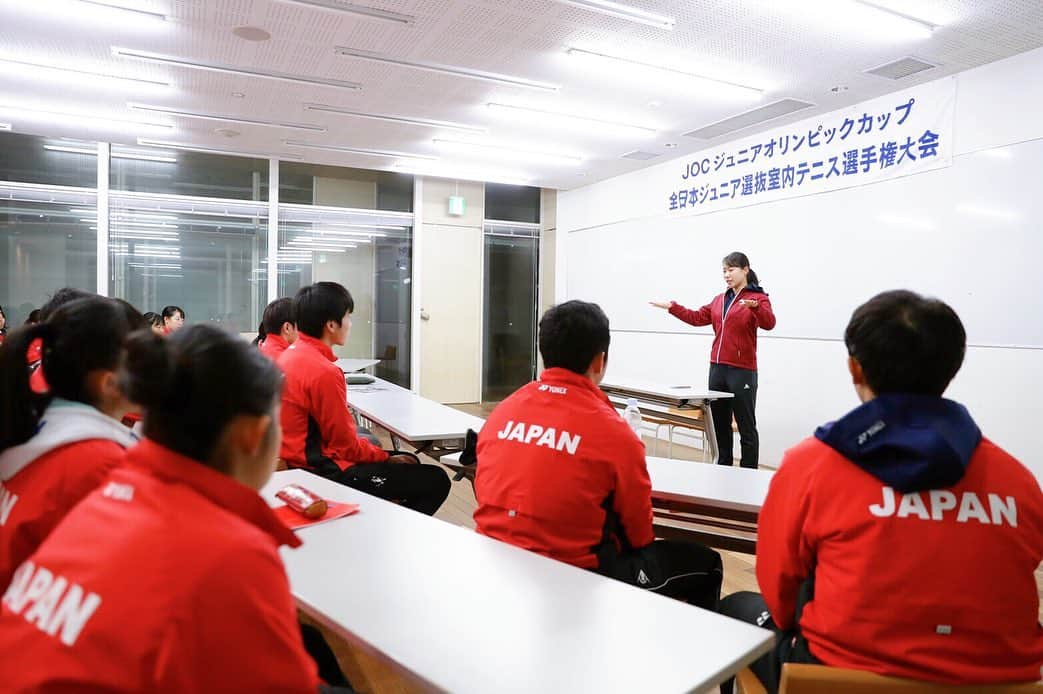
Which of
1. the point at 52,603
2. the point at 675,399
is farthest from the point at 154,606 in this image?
the point at 675,399

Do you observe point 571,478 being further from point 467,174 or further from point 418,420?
point 467,174

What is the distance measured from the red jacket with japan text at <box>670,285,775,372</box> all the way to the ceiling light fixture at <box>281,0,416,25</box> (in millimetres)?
2917

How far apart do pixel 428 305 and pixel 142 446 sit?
27.4 feet

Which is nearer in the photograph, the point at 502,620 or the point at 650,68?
the point at 502,620

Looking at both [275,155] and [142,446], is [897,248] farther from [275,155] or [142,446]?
[275,155]

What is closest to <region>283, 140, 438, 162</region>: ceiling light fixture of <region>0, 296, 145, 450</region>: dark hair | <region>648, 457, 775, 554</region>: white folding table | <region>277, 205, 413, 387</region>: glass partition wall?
<region>277, 205, 413, 387</region>: glass partition wall

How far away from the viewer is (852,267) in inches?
216

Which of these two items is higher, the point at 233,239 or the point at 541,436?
the point at 233,239

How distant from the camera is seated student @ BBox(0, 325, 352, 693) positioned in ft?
2.31

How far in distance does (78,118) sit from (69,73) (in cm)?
147

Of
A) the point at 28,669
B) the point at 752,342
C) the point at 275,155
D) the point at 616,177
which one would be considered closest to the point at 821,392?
the point at 752,342

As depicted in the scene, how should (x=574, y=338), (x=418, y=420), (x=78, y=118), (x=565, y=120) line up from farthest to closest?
1. (x=78, y=118)
2. (x=565, y=120)
3. (x=418, y=420)
4. (x=574, y=338)

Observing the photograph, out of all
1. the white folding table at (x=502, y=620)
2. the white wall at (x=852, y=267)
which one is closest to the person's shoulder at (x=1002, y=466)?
the white folding table at (x=502, y=620)

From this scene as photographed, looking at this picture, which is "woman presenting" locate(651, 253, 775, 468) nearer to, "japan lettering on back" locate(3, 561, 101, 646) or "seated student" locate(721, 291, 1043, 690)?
"seated student" locate(721, 291, 1043, 690)
